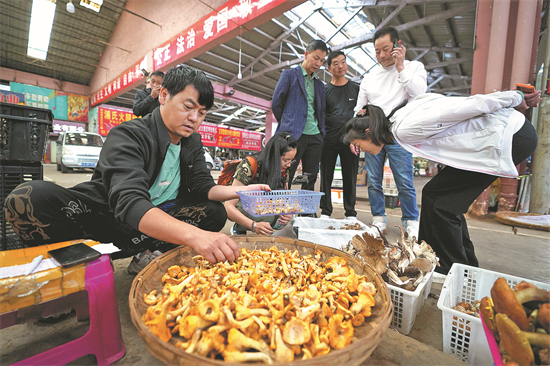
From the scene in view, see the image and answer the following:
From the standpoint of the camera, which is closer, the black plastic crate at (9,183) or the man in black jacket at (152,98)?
the black plastic crate at (9,183)

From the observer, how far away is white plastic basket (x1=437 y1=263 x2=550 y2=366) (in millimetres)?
1060

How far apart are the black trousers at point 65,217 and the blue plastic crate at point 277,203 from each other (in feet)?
1.15

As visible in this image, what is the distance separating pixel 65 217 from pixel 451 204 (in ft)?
8.23

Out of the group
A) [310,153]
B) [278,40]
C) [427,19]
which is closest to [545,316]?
[310,153]

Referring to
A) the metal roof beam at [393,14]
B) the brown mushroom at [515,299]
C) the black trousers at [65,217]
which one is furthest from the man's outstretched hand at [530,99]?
the metal roof beam at [393,14]

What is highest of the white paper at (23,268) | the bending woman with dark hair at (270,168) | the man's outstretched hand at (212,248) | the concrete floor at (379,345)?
the bending woman with dark hair at (270,168)

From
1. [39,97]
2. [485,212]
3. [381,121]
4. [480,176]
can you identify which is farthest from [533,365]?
[39,97]

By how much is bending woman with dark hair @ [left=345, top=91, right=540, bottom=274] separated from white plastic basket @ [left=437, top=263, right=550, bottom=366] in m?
0.41

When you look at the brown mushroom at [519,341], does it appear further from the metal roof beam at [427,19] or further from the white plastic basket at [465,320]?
the metal roof beam at [427,19]

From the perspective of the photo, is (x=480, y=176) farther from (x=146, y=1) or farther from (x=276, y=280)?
(x=146, y=1)

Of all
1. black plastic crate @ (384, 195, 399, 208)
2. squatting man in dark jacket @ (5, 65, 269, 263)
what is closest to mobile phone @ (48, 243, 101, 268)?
squatting man in dark jacket @ (5, 65, 269, 263)

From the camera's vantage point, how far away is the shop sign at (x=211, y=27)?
5004 millimetres

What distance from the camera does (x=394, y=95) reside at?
109 inches

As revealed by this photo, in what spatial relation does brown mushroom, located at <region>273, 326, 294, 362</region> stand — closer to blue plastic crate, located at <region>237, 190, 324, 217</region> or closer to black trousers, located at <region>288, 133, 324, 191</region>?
blue plastic crate, located at <region>237, 190, 324, 217</region>
